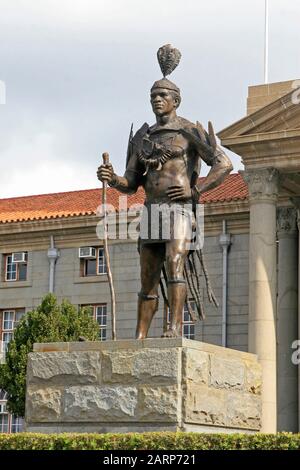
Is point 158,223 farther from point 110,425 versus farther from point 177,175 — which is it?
point 110,425

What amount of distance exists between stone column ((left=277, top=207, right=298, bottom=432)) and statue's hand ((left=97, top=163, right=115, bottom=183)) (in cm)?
2518

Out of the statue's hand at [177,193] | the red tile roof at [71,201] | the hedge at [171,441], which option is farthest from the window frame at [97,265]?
the hedge at [171,441]

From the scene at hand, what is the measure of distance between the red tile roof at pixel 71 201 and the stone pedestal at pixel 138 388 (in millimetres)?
30419

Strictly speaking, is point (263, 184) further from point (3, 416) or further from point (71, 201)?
point (3, 416)

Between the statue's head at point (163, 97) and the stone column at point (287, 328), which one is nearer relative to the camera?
the statue's head at point (163, 97)

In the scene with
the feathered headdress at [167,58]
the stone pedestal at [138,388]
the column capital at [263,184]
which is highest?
the column capital at [263,184]

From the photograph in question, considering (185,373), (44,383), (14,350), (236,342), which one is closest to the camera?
(185,373)

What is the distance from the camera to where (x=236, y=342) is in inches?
1650

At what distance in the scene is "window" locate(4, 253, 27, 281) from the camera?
48.3 m

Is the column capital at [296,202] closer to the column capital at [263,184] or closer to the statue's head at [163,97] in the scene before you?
the column capital at [263,184]

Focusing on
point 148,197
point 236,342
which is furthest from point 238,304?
point 148,197

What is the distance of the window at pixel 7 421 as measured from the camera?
4512cm

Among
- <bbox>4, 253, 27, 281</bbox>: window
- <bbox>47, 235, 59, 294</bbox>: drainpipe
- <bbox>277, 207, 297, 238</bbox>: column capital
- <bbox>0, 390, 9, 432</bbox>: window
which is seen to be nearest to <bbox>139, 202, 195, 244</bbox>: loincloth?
<bbox>277, 207, 297, 238</bbox>: column capital
